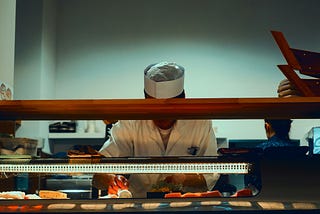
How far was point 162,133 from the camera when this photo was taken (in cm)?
257

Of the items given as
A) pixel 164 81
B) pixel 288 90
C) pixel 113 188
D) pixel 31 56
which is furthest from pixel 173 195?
pixel 31 56

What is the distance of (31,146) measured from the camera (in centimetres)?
221

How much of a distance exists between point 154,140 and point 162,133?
0.06m

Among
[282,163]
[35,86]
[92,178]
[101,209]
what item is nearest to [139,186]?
[92,178]

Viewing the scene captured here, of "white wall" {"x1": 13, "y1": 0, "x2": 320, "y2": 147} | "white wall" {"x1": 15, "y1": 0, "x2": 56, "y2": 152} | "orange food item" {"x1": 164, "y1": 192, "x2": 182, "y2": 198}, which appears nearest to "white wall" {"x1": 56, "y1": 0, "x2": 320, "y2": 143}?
"white wall" {"x1": 13, "y1": 0, "x2": 320, "y2": 147}

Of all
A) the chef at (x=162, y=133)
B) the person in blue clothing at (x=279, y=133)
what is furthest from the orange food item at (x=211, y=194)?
the person in blue clothing at (x=279, y=133)

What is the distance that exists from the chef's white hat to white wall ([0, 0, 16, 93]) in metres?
0.78

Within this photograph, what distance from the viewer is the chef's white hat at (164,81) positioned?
2371mm

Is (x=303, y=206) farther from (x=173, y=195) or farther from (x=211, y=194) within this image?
(x=173, y=195)

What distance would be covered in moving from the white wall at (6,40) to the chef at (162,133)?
66 cm

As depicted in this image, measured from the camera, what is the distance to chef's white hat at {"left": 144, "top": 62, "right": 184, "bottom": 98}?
237 centimetres

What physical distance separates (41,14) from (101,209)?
150 inches

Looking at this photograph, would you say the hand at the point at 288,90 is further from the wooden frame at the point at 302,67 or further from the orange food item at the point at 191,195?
the orange food item at the point at 191,195

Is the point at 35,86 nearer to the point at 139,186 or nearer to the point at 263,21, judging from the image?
the point at 263,21
